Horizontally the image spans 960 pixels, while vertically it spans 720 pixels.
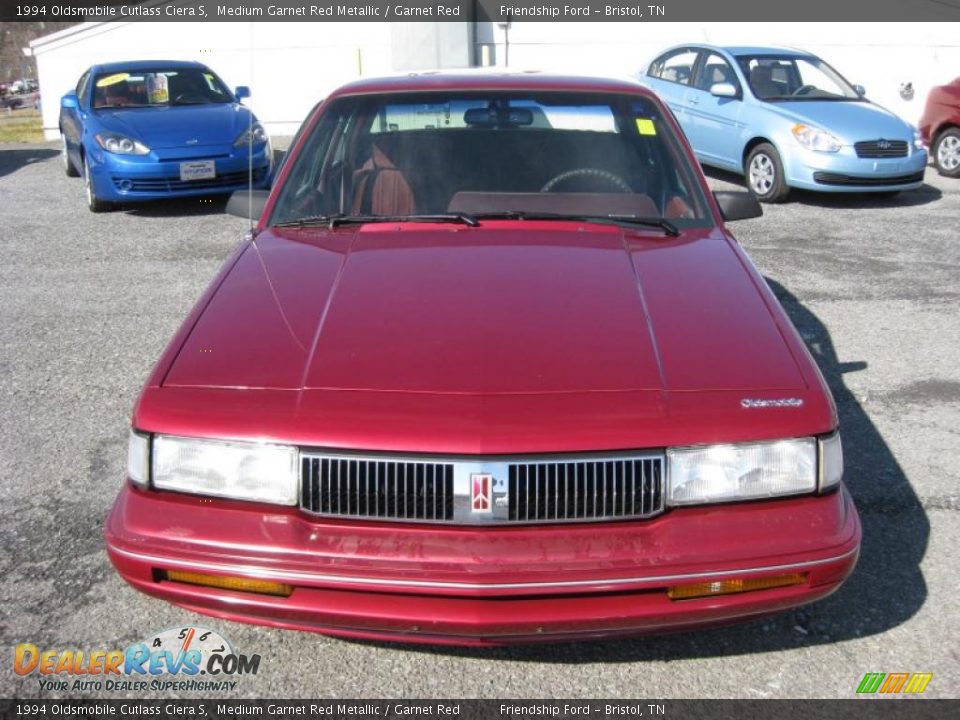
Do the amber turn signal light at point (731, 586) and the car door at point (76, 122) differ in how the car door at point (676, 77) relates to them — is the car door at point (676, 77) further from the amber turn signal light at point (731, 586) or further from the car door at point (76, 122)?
the amber turn signal light at point (731, 586)

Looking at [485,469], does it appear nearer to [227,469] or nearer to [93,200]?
[227,469]

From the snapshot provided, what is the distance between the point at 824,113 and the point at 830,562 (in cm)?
871

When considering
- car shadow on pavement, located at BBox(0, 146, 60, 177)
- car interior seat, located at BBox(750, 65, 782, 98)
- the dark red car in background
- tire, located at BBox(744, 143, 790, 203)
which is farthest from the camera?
car shadow on pavement, located at BBox(0, 146, 60, 177)

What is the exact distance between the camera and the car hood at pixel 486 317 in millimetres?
2619

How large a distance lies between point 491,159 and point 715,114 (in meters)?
7.73

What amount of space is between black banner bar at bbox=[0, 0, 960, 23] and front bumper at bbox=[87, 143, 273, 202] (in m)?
7.30

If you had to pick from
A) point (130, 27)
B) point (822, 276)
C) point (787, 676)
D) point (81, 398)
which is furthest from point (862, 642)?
point (130, 27)

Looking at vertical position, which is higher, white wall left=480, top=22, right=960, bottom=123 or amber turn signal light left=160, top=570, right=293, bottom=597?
white wall left=480, top=22, right=960, bottom=123

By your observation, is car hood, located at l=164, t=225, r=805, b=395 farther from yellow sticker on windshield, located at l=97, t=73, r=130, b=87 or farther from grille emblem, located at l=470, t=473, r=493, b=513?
yellow sticker on windshield, located at l=97, t=73, r=130, b=87

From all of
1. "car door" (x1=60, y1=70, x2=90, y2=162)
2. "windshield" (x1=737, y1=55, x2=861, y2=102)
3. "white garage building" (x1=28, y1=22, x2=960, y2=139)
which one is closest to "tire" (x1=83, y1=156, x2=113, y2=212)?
"car door" (x1=60, y1=70, x2=90, y2=162)

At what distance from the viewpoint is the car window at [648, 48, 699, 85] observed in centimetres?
1164

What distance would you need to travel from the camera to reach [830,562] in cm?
245

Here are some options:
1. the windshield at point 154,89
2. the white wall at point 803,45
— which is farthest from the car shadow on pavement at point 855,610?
the white wall at point 803,45

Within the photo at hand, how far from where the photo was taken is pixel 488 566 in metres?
2.33
